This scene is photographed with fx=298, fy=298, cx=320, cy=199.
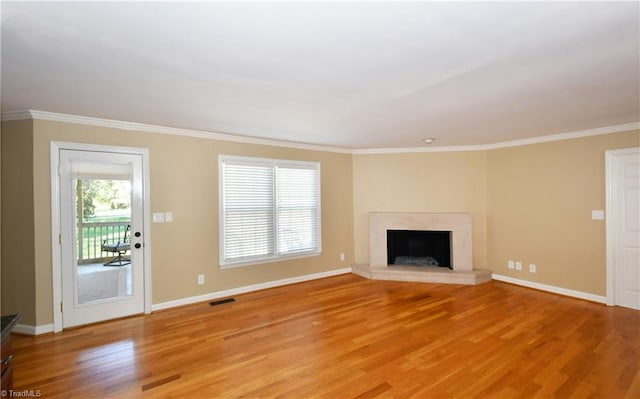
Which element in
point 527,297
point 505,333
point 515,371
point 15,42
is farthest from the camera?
point 527,297

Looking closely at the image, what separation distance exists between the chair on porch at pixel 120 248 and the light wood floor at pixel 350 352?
2.38 ft

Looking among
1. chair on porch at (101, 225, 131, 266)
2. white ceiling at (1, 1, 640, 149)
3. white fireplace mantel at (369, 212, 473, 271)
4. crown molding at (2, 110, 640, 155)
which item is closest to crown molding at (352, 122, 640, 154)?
crown molding at (2, 110, 640, 155)

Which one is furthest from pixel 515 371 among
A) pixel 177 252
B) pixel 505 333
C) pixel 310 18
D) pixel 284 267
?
pixel 177 252

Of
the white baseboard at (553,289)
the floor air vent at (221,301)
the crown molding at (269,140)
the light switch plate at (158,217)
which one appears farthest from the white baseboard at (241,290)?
the white baseboard at (553,289)

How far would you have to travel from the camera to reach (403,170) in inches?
224

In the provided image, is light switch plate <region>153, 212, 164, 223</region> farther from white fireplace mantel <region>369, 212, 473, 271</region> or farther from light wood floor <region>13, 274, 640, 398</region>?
white fireplace mantel <region>369, 212, 473, 271</region>

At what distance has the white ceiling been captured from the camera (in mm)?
1509

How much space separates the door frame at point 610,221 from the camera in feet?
13.1

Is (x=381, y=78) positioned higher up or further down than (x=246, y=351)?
higher up

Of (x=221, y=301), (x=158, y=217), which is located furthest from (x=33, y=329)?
(x=221, y=301)

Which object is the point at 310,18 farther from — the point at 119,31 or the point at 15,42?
the point at 15,42

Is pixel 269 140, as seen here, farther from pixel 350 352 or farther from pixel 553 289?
pixel 553 289

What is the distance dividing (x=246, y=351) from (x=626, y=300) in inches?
192

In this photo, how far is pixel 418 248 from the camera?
5.78 meters
